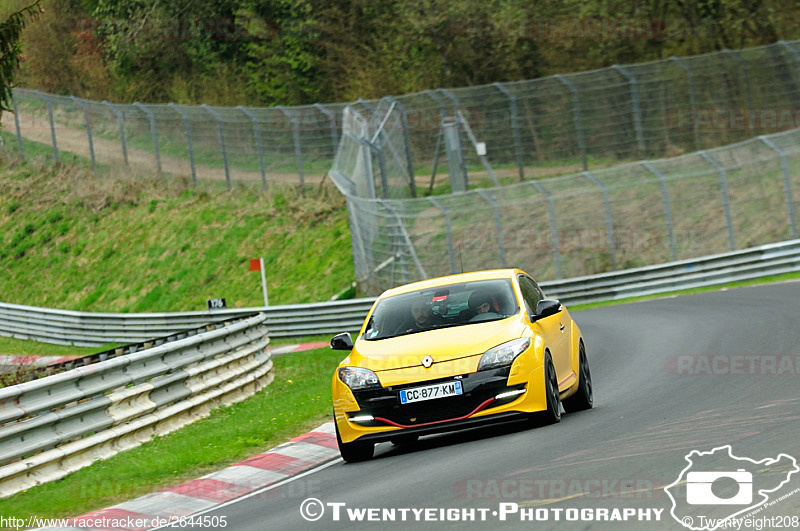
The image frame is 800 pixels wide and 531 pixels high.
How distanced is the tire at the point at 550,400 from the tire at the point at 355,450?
1435 mm

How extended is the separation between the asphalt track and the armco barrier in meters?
2.47

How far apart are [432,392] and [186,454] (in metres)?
2.86

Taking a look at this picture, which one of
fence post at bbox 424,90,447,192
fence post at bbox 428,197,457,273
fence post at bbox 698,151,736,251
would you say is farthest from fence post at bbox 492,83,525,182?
fence post at bbox 698,151,736,251

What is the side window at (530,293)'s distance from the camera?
1151 centimetres

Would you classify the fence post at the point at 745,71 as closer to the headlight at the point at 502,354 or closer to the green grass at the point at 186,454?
the green grass at the point at 186,454

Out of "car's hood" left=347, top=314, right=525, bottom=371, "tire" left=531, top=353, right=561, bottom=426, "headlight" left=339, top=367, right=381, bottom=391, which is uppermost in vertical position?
"car's hood" left=347, top=314, right=525, bottom=371

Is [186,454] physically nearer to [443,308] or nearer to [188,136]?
[443,308]

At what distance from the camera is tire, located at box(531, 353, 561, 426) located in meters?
10.5

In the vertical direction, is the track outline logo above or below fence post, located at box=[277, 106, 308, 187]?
below

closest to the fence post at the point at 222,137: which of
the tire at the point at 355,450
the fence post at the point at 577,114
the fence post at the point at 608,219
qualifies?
the fence post at the point at 577,114

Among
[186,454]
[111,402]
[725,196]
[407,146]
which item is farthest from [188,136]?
[186,454]

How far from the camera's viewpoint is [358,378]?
34.6 feet

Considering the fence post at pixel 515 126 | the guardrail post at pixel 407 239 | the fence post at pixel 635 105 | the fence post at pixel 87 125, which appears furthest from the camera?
the fence post at pixel 87 125

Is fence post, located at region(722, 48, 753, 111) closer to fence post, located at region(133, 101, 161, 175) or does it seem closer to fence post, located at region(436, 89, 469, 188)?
fence post, located at region(436, 89, 469, 188)
